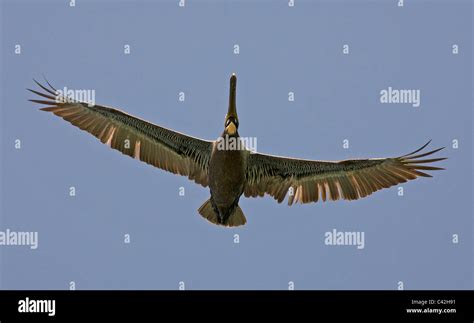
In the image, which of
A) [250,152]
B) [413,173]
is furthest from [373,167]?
[250,152]

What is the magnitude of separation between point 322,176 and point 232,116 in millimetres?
2857

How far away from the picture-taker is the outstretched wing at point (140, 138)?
17.7 meters

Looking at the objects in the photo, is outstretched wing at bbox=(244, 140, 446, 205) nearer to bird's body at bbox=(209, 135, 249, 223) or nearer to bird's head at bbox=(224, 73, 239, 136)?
bird's body at bbox=(209, 135, 249, 223)

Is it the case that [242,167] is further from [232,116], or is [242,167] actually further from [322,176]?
[322,176]

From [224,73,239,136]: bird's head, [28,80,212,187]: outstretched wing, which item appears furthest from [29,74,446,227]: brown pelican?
[224,73,239,136]: bird's head

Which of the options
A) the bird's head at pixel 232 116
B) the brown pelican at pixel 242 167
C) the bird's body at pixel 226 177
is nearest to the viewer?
the bird's head at pixel 232 116

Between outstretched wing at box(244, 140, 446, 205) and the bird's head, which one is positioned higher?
the bird's head

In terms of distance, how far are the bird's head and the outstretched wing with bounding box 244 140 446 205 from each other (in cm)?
123

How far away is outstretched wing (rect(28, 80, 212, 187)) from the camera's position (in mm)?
17734

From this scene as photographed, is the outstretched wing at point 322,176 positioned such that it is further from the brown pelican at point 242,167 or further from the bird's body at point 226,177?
the bird's body at point 226,177

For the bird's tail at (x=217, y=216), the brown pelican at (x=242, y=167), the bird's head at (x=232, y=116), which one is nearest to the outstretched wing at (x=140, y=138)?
the brown pelican at (x=242, y=167)
